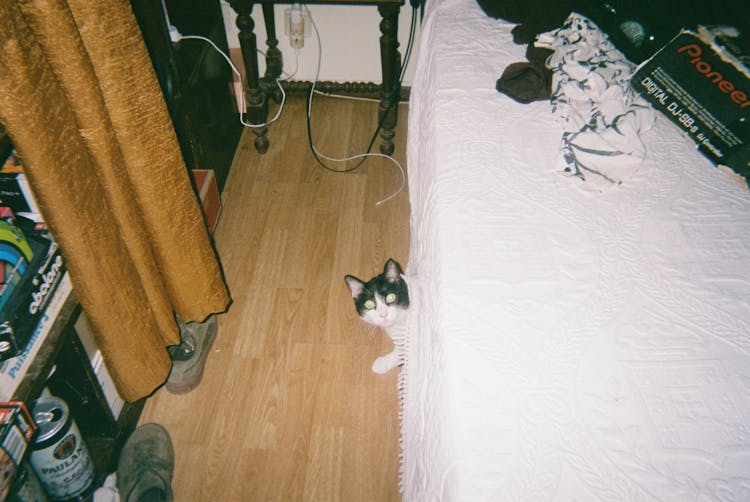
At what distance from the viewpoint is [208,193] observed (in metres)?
1.57

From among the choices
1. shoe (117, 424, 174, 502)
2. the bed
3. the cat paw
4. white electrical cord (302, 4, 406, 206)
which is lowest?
shoe (117, 424, 174, 502)

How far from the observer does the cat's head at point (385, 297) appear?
A: 4.02ft

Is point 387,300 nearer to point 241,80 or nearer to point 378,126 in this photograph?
point 378,126

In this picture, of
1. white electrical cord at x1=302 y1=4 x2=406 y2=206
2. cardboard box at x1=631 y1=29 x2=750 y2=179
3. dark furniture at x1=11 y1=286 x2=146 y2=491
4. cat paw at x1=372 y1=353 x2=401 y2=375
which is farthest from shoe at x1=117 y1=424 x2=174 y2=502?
cardboard box at x1=631 y1=29 x2=750 y2=179

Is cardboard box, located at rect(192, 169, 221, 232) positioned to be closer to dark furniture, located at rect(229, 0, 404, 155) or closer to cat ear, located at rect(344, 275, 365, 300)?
dark furniture, located at rect(229, 0, 404, 155)

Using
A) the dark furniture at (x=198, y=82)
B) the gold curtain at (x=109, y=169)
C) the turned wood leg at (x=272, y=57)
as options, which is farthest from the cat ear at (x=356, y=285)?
the turned wood leg at (x=272, y=57)

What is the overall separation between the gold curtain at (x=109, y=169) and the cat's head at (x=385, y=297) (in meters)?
0.42

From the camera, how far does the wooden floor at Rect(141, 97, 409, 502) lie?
1.19m

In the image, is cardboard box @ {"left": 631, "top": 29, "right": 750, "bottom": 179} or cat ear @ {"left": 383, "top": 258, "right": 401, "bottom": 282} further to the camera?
cat ear @ {"left": 383, "top": 258, "right": 401, "bottom": 282}

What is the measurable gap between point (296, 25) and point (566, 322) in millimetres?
1772

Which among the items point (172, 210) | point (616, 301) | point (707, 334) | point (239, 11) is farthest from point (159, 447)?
point (239, 11)

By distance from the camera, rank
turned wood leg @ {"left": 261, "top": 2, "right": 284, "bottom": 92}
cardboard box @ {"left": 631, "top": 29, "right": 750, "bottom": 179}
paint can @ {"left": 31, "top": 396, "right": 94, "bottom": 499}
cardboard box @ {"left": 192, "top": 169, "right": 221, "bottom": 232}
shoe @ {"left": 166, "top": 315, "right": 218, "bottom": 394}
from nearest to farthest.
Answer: paint can @ {"left": 31, "top": 396, "right": 94, "bottom": 499}, cardboard box @ {"left": 631, "top": 29, "right": 750, "bottom": 179}, shoe @ {"left": 166, "top": 315, "right": 218, "bottom": 394}, cardboard box @ {"left": 192, "top": 169, "right": 221, "bottom": 232}, turned wood leg @ {"left": 261, "top": 2, "right": 284, "bottom": 92}

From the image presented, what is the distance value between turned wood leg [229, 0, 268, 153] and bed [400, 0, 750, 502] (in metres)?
0.90

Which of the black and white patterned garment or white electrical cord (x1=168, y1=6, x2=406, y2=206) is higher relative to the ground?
the black and white patterned garment
